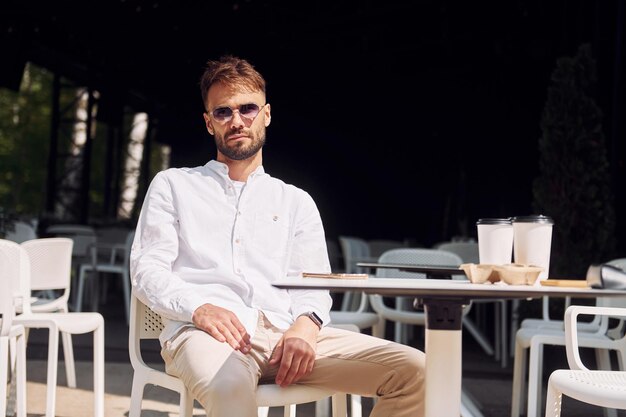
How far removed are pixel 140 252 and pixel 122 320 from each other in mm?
6855

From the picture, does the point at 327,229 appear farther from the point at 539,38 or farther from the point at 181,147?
the point at 539,38

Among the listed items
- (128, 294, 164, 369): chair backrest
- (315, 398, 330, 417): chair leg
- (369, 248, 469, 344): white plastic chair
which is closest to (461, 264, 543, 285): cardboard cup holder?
(128, 294, 164, 369): chair backrest

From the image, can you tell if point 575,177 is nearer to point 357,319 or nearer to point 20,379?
point 357,319

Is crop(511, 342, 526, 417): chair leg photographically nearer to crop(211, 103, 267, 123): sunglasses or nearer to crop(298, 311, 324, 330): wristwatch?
crop(298, 311, 324, 330): wristwatch

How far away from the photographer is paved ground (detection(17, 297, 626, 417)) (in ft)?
14.5

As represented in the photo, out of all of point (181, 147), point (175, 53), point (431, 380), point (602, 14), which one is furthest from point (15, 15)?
point (431, 380)

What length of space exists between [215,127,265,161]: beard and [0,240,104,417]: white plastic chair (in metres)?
1.23

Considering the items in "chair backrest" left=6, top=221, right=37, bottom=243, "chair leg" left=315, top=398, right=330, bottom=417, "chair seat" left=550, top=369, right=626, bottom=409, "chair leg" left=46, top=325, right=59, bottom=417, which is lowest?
"chair leg" left=315, top=398, right=330, bottom=417

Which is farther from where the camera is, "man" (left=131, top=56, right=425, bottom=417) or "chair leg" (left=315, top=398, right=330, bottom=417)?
"chair leg" (left=315, top=398, right=330, bottom=417)

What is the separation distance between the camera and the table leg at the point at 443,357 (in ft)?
6.95

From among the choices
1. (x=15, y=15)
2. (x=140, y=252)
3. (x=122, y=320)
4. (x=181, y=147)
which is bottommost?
(x=122, y=320)

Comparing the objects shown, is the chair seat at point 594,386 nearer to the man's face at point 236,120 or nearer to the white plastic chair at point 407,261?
the man's face at point 236,120

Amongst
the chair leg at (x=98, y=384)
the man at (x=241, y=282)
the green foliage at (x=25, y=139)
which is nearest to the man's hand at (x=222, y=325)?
the man at (x=241, y=282)

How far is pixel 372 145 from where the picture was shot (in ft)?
62.2
